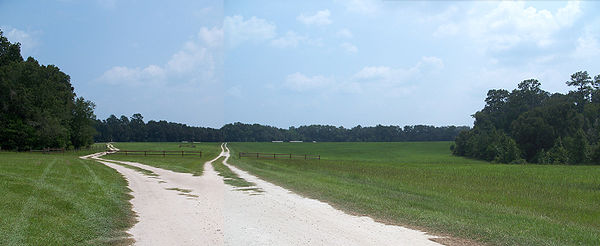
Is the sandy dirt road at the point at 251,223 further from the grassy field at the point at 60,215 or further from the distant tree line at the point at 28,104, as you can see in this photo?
the distant tree line at the point at 28,104

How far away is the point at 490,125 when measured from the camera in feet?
313

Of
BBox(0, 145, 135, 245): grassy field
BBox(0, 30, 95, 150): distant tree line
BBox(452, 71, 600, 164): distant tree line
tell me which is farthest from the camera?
BBox(452, 71, 600, 164): distant tree line

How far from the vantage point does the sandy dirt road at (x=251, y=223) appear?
30.8ft

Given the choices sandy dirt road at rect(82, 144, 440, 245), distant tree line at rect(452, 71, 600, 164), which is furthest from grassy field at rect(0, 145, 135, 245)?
distant tree line at rect(452, 71, 600, 164)

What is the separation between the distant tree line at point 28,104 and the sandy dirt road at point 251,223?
4694 centimetres

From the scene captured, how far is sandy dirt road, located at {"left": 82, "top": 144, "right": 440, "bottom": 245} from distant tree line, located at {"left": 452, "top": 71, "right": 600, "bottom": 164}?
196 ft

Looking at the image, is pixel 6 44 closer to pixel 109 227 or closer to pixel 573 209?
pixel 109 227

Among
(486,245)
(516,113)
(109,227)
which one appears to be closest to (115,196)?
(109,227)

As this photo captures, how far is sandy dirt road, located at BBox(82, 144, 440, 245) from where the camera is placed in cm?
940

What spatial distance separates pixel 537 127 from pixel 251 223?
76.7m

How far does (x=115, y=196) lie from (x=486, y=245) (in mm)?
12356

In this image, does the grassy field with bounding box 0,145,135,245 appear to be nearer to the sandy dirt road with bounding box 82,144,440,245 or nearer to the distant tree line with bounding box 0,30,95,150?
the sandy dirt road with bounding box 82,144,440,245

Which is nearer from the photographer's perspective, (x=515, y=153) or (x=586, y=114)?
(x=515, y=153)

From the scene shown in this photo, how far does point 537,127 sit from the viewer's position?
247 feet
